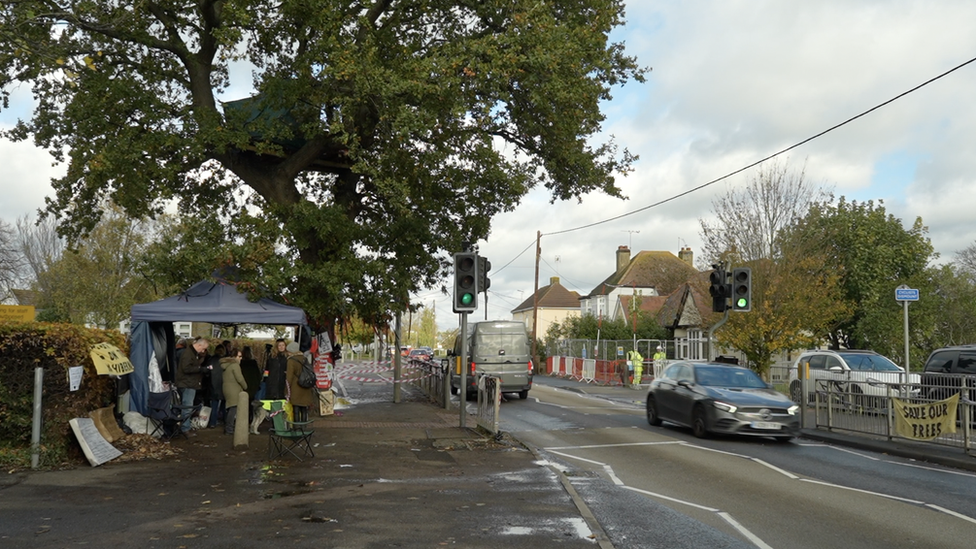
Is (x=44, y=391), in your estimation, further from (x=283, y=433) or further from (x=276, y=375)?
(x=276, y=375)

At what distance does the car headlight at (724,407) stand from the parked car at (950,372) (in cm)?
337

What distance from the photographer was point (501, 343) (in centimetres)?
2681

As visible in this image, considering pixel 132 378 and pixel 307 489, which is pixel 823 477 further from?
pixel 132 378

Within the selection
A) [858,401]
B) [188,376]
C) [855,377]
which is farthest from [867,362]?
[188,376]

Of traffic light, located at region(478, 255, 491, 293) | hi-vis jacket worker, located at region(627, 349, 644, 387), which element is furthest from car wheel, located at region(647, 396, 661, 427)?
hi-vis jacket worker, located at region(627, 349, 644, 387)

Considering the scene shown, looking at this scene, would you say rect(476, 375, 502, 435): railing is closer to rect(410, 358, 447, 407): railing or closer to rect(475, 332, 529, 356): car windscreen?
rect(410, 358, 447, 407): railing

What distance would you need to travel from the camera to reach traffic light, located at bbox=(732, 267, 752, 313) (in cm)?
2094

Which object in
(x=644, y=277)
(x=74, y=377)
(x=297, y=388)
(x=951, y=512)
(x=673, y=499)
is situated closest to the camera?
(x=951, y=512)

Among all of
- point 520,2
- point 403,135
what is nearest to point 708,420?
point 403,135

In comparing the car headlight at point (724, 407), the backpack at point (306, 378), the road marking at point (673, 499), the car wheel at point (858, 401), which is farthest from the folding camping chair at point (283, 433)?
the car wheel at point (858, 401)

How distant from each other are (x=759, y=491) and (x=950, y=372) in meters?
12.0

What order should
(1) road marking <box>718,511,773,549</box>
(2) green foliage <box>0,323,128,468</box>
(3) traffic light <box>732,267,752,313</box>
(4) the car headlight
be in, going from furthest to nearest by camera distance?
(3) traffic light <box>732,267,752,313</box>, (4) the car headlight, (2) green foliage <box>0,323,128,468</box>, (1) road marking <box>718,511,773,549</box>

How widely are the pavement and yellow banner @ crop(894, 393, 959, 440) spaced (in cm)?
35

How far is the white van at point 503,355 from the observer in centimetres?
2659
